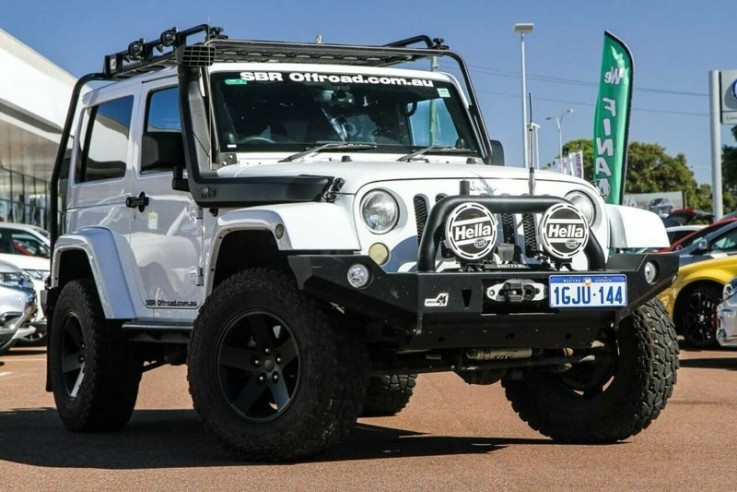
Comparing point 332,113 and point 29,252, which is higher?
point 332,113

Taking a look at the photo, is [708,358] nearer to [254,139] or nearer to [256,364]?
[254,139]

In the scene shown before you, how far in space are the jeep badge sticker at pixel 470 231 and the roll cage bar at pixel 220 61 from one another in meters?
0.64

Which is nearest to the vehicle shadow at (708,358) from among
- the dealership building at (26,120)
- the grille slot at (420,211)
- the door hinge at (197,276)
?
the door hinge at (197,276)

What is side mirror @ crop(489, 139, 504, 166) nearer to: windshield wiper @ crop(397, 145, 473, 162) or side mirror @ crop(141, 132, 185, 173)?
windshield wiper @ crop(397, 145, 473, 162)

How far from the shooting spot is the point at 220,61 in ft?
28.5

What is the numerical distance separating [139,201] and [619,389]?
3069mm

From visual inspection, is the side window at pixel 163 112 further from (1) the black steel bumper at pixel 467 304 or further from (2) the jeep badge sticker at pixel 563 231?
(2) the jeep badge sticker at pixel 563 231

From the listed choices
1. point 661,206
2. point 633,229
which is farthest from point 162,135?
point 661,206

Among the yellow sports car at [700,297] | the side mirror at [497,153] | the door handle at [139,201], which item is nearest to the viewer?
the door handle at [139,201]

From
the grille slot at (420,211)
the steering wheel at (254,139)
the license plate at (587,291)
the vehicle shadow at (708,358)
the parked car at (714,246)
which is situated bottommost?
the vehicle shadow at (708,358)

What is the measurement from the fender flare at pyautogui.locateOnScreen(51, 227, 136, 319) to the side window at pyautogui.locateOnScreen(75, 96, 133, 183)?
0.42 m

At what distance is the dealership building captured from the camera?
3119 cm

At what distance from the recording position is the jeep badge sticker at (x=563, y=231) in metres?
7.36

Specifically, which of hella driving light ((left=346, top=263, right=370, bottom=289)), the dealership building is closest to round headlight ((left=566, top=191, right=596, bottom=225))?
hella driving light ((left=346, top=263, right=370, bottom=289))
